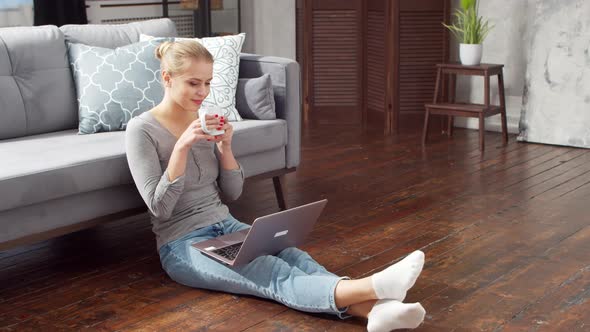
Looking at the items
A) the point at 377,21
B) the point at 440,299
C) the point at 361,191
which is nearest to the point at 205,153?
the point at 440,299

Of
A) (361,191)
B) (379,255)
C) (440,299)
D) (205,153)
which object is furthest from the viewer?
(361,191)

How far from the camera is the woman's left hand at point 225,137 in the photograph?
2.67m

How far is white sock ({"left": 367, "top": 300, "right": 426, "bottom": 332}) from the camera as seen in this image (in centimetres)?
220

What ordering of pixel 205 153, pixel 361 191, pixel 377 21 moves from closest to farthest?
pixel 205 153, pixel 361 191, pixel 377 21

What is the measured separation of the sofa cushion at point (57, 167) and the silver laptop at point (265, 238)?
436 mm

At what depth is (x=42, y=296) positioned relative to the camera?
2.70 m

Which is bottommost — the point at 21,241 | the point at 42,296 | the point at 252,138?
the point at 42,296

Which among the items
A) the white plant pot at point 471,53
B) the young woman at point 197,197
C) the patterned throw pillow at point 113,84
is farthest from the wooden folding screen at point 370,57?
the young woman at point 197,197

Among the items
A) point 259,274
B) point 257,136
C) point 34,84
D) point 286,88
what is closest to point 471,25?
point 286,88

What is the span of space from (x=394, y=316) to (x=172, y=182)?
818mm

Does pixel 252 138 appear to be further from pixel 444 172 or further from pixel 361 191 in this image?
pixel 444 172

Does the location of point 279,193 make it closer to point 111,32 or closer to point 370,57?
point 111,32

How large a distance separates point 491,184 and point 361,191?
0.62m

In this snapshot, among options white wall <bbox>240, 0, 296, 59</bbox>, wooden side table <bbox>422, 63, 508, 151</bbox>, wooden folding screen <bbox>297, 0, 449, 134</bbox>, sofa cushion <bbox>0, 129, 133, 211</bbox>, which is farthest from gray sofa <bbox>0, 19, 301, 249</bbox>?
white wall <bbox>240, 0, 296, 59</bbox>
